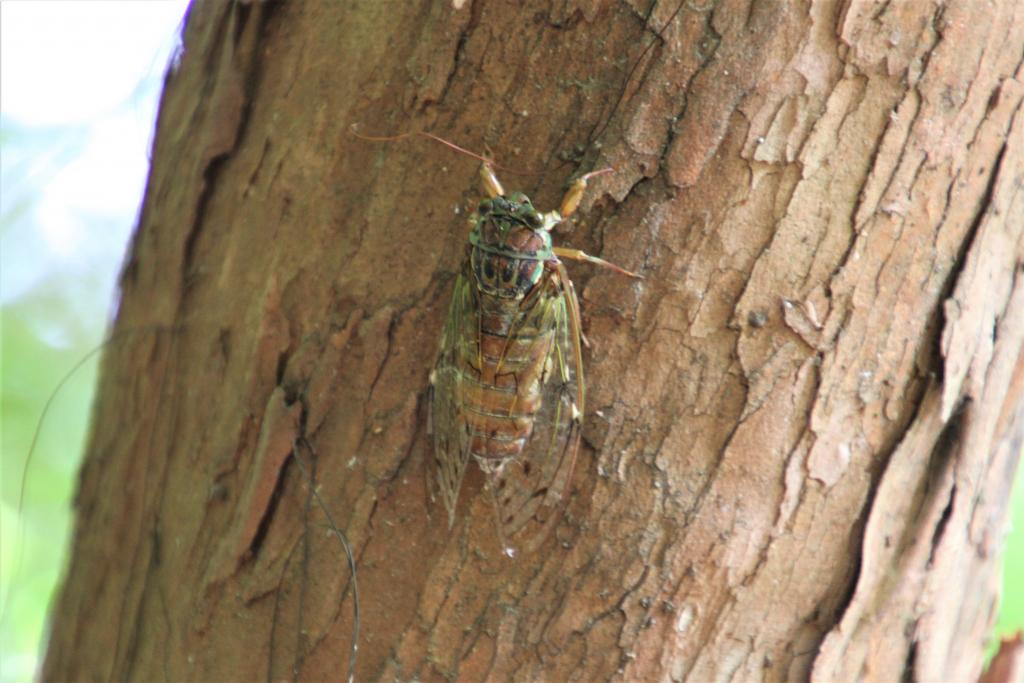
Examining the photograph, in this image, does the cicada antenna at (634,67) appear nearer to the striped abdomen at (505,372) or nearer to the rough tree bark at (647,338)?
the rough tree bark at (647,338)

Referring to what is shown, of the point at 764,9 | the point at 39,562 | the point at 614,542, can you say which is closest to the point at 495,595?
the point at 614,542

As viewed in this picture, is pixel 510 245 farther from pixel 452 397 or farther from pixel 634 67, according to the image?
pixel 634 67

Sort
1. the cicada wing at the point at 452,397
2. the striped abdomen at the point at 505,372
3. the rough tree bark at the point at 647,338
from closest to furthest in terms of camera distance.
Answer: the rough tree bark at the point at 647,338 → the cicada wing at the point at 452,397 → the striped abdomen at the point at 505,372

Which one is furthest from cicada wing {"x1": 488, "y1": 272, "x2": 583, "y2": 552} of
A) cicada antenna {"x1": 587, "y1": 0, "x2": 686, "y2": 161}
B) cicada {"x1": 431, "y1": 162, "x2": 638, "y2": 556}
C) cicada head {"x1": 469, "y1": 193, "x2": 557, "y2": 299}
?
cicada antenna {"x1": 587, "y1": 0, "x2": 686, "y2": 161}

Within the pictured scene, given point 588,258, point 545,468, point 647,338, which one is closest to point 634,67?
point 588,258

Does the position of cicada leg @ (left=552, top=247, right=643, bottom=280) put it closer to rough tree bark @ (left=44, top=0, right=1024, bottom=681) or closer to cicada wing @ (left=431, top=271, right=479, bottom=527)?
rough tree bark @ (left=44, top=0, right=1024, bottom=681)

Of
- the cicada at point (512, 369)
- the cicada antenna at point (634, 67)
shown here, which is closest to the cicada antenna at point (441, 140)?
the cicada at point (512, 369)
